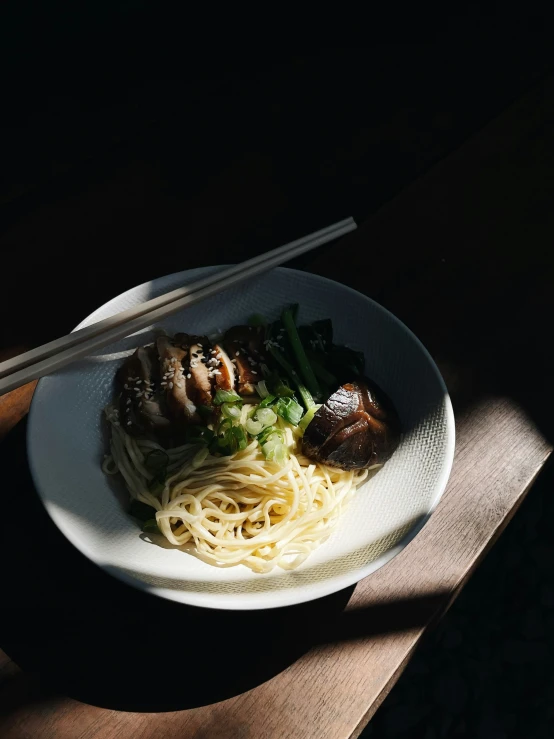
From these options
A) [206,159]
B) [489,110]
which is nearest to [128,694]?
[206,159]

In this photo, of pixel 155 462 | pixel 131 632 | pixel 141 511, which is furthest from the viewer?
pixel 155 462

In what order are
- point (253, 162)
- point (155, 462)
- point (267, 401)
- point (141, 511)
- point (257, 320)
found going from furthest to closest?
point (253, 162)
point (257, 320)
point (267, 401)
point (155, 462)
point (141, 511)

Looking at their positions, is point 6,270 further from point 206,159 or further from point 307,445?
point 307,445

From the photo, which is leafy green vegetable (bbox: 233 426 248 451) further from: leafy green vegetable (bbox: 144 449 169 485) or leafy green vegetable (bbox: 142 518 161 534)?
leafy green vegetable (bbox: 142 518 161 534)

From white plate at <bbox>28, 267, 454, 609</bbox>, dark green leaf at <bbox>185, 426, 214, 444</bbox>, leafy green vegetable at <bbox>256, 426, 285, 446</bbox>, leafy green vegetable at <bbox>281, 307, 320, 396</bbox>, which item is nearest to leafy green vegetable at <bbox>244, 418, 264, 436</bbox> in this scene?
leafy green vegetable at <bbox>256, 426, 285, 446</bbox>

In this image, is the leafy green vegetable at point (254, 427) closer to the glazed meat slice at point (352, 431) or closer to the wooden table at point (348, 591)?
the glazed meat slice at point (352, 431)

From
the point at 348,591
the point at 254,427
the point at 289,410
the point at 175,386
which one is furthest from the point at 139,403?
the point at 348,591

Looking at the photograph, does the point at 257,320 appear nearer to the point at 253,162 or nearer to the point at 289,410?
the point at 289,410
